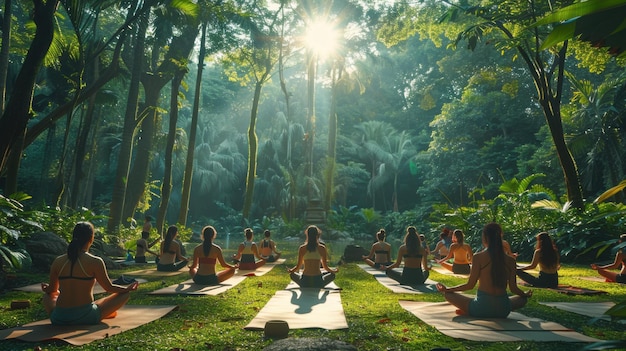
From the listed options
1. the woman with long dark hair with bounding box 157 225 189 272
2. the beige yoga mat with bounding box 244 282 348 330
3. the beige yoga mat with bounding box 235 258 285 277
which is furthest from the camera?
the beige yoga mat with bounding box 235 258 285 277

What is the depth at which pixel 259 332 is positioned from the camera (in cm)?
528

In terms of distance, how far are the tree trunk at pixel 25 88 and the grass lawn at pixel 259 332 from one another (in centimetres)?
264

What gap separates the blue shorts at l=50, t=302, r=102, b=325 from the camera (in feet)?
17.2

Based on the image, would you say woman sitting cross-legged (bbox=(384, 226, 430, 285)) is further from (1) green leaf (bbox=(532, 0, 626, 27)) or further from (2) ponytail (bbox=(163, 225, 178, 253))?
(1) green leaf (bbox=(532, 0, 626, 27))

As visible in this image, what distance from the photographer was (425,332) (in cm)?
529

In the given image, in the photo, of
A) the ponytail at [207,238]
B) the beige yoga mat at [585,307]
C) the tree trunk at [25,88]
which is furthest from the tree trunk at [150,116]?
the beige yoga mat at [585,307]

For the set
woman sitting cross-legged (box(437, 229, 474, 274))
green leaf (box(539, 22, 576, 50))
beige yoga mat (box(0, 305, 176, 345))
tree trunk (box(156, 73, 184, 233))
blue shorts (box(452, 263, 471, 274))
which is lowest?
beige yoga mat (box(0, 305, 176, 345))

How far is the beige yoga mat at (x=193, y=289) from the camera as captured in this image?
8352 mm

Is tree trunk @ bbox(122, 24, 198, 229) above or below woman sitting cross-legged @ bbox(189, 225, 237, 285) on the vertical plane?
above

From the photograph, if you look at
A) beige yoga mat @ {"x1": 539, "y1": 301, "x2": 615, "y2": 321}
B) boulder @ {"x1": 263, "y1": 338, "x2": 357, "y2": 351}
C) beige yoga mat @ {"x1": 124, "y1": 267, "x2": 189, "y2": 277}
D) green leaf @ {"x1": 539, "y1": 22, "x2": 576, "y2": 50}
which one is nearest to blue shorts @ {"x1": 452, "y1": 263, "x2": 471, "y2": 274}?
beige yoga mat @ {"x1": 539, "y1": 301, "x2": 615, "y2": 321}

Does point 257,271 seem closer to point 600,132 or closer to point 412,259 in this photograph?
point 412,259

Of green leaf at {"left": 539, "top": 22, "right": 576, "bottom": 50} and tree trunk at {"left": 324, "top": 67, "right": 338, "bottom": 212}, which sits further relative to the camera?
tree trunk at {"left": 324, "top": 67, "right": 338, "bottom": 212}

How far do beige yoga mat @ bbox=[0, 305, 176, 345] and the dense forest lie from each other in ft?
12.7

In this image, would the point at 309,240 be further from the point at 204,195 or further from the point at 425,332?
the point at 204,195
